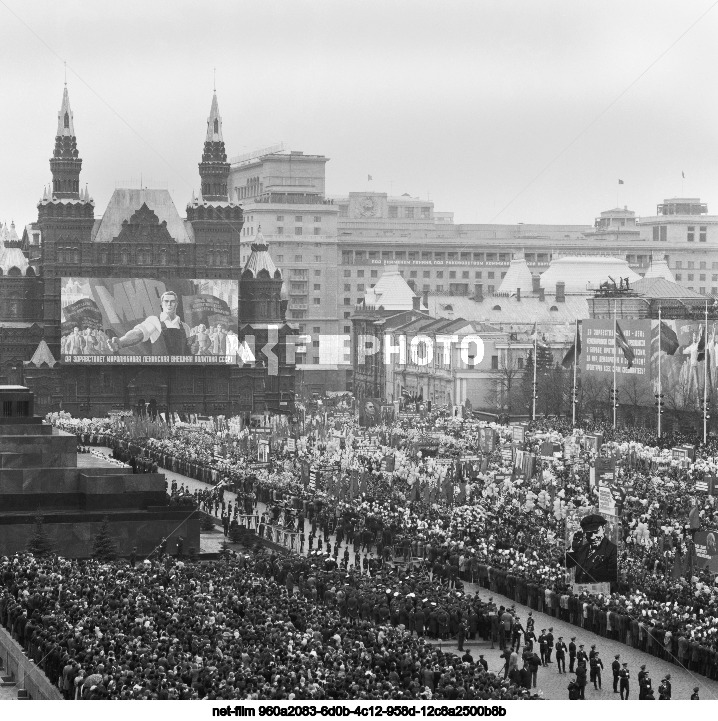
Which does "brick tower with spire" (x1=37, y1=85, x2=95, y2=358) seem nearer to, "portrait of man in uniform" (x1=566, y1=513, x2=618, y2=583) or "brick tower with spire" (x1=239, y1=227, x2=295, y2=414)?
"brick tower with spire" (x1=239, y1=227, x2=295, y2=414)

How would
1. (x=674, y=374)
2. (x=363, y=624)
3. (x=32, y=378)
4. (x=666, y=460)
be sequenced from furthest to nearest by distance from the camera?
(x=32, y=378)
(x=674, y=374)
(x=666, y=460)
(x=363, y=624)

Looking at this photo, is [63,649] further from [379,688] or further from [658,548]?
[658,548]

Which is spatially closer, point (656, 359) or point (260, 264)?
point (656, 359)

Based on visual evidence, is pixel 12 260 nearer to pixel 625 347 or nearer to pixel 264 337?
pixel 264 337

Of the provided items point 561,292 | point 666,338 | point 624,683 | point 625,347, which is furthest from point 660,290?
point 624,683

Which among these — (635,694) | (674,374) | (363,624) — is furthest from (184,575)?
(674,374)
